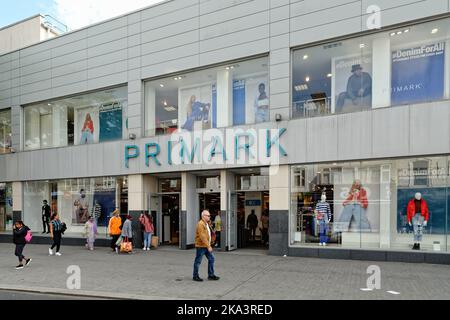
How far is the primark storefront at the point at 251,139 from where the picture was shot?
39.1 feet

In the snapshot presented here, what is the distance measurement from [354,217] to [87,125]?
44.1 ft

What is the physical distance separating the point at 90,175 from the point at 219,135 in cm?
714

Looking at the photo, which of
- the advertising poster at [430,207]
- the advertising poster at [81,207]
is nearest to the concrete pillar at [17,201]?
the advertising poster at [81,207]

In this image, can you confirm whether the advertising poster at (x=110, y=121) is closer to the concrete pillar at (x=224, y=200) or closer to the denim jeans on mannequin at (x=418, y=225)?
the concrete pillar at (x=224, y=200)

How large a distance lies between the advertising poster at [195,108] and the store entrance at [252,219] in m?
3.34

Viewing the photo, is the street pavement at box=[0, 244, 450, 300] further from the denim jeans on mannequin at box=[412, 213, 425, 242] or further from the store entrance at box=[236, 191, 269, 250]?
the store entrance at box=[236, 191, 269, 250]

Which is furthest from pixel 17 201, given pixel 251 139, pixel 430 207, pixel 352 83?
pixel 430 207

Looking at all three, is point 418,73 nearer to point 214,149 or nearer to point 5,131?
point 214,149

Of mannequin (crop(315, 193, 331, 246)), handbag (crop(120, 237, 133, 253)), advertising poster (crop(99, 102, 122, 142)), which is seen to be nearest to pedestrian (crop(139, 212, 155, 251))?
handbag (crop(120, 237, 133, 253))

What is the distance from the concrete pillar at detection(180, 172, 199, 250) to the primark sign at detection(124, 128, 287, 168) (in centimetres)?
91

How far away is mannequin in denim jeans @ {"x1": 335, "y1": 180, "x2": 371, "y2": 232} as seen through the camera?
12703 mm

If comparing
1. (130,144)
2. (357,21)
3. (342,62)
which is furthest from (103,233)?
(357,21)
